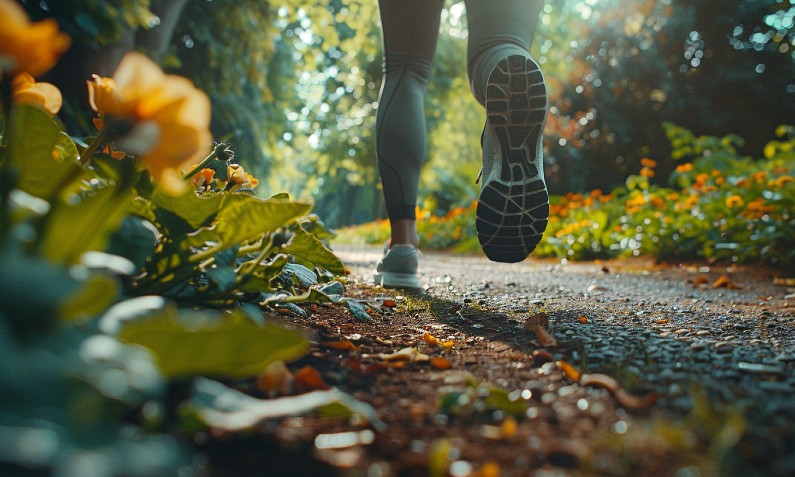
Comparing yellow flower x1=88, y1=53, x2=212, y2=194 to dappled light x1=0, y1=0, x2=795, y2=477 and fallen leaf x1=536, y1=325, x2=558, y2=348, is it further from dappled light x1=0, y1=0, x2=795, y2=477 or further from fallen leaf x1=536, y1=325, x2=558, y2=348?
fallen leaf x1=536, y1=325, x2=558, y2=348

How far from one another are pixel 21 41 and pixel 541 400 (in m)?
0.79

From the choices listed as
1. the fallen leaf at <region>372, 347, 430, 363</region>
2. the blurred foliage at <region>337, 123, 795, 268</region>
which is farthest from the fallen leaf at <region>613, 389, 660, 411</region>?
the blurred foliage at <region>337, 123, 795, 268</region>

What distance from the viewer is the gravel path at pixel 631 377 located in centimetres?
60

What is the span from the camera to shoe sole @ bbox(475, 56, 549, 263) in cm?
170

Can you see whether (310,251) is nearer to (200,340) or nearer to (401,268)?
(200,340)

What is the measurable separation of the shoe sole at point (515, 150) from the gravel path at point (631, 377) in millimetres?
306

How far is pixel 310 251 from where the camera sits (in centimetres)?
131

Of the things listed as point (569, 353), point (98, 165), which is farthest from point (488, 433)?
point (98, 165)

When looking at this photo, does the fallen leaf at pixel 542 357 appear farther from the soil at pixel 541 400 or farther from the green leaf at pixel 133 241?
the green leaf at pixel 133 241

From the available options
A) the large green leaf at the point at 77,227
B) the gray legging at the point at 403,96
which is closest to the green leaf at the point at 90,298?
the large green leaf at the point at 77,227

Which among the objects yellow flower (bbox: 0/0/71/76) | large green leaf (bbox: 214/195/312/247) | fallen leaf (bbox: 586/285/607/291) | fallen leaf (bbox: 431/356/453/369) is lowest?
fallen leaf (bbox: 431/356/453/369)

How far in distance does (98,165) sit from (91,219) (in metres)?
0.43

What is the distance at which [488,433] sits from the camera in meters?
0.67

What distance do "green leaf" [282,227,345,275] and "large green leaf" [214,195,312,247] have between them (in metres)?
0.24
